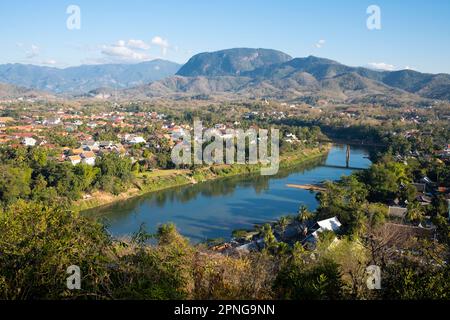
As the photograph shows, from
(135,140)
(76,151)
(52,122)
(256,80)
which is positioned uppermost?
(256,80)

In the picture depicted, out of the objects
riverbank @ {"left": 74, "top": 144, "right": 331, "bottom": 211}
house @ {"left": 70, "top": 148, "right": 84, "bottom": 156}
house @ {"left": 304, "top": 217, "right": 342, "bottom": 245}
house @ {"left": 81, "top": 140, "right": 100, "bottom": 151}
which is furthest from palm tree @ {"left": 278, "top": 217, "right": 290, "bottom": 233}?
house @ {"left": 81, "top": 140, "right": 100, "bottom": 151}

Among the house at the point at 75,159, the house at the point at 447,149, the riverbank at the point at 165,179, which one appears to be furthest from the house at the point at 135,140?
the house at the point at 447,149

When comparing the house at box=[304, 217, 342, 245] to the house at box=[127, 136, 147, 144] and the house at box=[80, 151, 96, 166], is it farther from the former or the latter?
the house at box=[127, 136, 147, 144]

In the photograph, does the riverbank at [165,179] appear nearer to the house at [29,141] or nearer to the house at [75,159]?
the house at [75,159]

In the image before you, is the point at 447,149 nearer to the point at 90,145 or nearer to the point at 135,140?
the point at 135,140

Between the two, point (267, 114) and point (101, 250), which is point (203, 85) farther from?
point (101, 250)

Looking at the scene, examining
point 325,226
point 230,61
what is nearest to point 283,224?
point 325,226
